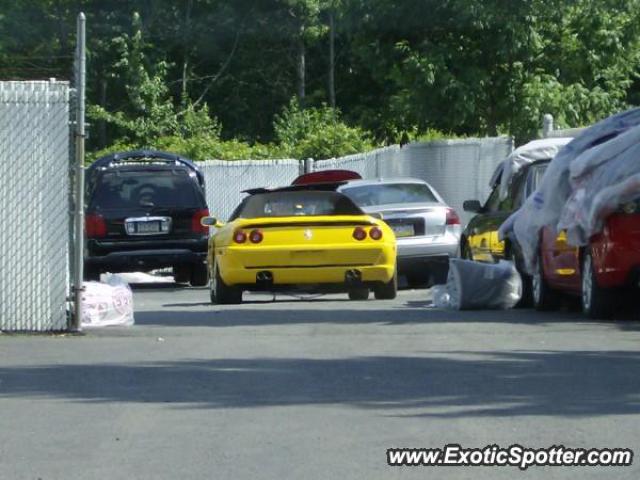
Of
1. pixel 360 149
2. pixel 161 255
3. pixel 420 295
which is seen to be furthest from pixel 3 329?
pixel 360 149

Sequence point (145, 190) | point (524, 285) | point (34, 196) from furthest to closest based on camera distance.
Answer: point (145, 190)
point (524, 285)
point (34, 196)

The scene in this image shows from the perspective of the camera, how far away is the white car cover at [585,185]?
14.8 m

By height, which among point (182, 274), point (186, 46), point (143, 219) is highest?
point (186, 46)

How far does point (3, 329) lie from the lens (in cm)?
1394

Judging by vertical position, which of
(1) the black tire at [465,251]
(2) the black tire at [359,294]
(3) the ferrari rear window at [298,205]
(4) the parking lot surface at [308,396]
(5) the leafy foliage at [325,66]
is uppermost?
(5) the leafy foliage at [325,66]

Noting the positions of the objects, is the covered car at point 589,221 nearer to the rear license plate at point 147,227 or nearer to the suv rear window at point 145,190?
the rear license plate at point 147,227

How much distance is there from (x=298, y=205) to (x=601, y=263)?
17.0 ft

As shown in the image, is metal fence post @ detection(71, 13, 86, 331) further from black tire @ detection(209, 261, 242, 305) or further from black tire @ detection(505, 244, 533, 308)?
black tire @ detection(505, 244, 533, 308)

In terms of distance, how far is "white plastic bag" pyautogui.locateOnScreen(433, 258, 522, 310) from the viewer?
56.2ft

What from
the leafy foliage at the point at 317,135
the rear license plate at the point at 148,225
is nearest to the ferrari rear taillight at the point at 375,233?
the rear license plate at the point at 148,225

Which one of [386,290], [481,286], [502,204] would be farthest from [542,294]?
[502,204]

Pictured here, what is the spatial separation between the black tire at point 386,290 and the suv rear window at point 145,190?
582 cm

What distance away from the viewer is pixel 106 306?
49.3 feet

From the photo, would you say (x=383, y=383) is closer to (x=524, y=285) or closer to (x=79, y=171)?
(x=79, y=171)
